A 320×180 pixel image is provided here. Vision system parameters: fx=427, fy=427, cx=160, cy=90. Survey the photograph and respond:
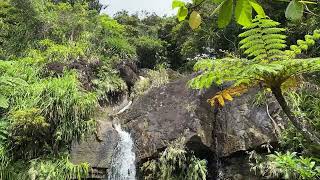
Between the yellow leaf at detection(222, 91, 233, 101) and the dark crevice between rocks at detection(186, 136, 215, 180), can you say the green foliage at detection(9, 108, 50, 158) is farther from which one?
the yellow leaf at detection(222, 91, 233, 101)

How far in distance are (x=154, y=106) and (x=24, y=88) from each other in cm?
321

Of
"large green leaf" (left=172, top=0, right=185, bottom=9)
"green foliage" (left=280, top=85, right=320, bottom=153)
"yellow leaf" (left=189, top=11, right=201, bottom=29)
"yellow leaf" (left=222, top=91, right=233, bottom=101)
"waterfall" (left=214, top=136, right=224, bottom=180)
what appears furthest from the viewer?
"waterfall" (left=214, top=136, right=224, bottom=180)

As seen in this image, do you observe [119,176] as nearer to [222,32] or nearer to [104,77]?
[104,77]

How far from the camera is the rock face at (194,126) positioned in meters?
8.41

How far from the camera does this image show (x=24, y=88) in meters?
10.2

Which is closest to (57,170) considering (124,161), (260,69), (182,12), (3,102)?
(124,161)

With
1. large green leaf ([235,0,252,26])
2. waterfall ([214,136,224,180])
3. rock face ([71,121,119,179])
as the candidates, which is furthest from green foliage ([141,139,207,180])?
large green leaf ([235,0,252,26])

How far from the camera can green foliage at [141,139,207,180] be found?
8156mm

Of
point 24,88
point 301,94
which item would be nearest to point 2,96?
point 24,88

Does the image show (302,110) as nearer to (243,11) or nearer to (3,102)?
(3,102)

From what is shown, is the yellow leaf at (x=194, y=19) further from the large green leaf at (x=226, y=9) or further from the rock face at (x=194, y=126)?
the rock face at (x=194, y=126)

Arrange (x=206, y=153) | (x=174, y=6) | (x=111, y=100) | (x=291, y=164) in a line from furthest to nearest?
(x=111, y=100), (x=206, y=153), (x=291, y=164), (x=174, y=6)

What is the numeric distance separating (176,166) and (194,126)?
2.89 feet

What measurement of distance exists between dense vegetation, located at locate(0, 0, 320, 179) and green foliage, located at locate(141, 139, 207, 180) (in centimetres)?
2
